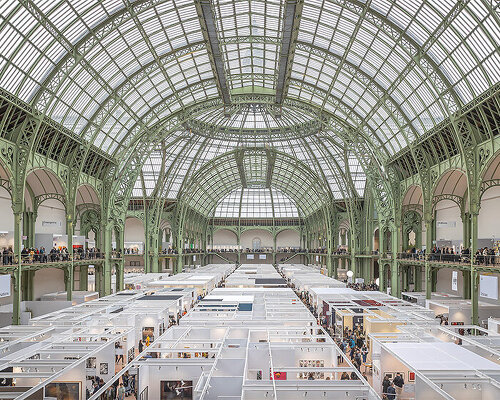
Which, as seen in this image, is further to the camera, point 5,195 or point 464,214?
point 464,214

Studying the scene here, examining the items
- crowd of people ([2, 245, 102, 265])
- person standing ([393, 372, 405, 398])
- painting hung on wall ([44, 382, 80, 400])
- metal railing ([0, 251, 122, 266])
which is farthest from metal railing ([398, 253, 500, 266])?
crowd of people ([2, 245, 102, 265])

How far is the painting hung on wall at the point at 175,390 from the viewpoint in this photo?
58.6ft

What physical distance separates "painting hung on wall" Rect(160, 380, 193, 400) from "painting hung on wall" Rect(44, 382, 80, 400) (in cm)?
358

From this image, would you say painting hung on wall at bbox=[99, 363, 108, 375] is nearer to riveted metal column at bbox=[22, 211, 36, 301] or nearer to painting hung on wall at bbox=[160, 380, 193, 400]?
painting hung on wall at bbox=[160, 380, 193, 400]

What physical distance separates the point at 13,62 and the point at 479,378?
1176 inches

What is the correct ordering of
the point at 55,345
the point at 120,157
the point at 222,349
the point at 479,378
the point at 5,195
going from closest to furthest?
the point at 479,378
the point at 222,349
the point at 55,345
the point at 5,195
the point at 120,157

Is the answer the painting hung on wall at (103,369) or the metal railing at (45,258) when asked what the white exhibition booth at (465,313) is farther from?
the metal railing at (45,258)

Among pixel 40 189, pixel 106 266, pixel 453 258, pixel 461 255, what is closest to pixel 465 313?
pixel 461 255

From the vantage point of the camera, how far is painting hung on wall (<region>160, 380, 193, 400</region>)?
1786cm

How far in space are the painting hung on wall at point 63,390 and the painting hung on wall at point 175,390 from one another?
3.58 m

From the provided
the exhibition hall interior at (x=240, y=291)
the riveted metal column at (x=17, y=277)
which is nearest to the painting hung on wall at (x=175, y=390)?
the exhibition hall interior at (x=240, y=291)

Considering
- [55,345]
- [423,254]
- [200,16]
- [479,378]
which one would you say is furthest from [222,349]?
[423,254]

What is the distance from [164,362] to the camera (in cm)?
1795

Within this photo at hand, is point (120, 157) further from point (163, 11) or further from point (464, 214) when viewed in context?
point (464, 214)
